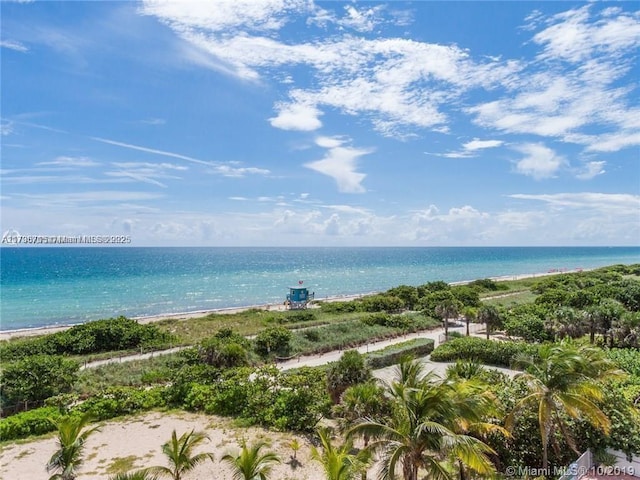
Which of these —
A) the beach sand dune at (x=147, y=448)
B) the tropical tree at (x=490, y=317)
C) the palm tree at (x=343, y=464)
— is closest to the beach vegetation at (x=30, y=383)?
the beach sand dune at (x=147, y=448)

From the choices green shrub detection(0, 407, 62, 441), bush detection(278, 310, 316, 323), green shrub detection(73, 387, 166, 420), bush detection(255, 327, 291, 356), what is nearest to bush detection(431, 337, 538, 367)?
bush detection(255, 327, 291, 356)

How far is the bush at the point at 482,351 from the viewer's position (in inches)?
934

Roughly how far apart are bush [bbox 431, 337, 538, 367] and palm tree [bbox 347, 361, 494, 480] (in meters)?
15.2

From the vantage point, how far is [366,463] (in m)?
10.0

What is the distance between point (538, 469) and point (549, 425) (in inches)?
89.7

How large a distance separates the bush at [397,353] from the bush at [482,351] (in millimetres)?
1115

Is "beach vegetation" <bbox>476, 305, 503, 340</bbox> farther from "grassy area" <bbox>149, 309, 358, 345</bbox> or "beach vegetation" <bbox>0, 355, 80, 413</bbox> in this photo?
"beach vegetation" <bbox>0, 355, 80, 413</bbox>

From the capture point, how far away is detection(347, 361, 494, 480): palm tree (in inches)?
329

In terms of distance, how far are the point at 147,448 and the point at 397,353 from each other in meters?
15.1

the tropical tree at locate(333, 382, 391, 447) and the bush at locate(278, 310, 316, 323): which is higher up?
the tropical tree at locate(333, 382, 391, 447)

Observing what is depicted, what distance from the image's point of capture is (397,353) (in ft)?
81.0

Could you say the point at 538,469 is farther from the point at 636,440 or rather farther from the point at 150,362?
the point at 150,362

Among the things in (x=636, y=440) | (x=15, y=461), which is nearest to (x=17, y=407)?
(x=15, y=461)

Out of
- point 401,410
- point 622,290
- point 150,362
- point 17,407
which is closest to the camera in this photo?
point 401,410
